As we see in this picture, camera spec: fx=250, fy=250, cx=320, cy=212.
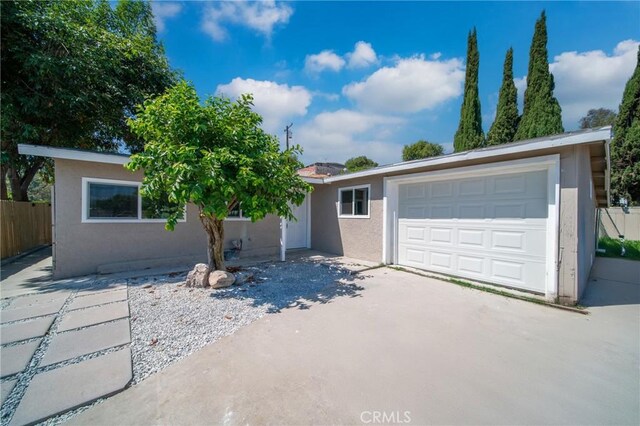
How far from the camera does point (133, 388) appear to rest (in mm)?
2189

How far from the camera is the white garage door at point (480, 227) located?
452 centimetres

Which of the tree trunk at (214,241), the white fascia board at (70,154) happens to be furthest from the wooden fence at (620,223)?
the white fascia board at (70,154)

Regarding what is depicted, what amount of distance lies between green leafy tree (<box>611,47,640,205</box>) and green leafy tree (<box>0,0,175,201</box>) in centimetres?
2215

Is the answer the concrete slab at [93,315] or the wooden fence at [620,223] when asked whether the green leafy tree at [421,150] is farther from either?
the concrete slab at [93,315]

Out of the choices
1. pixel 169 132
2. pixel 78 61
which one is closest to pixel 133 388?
pixel 169 132

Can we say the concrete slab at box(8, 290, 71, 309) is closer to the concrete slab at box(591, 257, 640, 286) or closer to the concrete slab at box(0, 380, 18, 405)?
the concrete slab at box(0, 380, 18, 405)

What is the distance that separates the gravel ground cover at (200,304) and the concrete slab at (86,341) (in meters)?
0.14

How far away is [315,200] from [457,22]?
688 centimetres

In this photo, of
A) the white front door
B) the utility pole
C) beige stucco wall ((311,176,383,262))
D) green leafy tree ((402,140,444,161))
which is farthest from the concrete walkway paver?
green leafy tree ((402,140,444,161))

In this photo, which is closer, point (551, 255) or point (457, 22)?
point (551, 255)

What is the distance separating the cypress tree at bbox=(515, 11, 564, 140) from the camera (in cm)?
1437

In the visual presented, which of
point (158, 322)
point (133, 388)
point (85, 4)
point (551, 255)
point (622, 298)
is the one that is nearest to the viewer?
point (133, 388)

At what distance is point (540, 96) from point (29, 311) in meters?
22.2

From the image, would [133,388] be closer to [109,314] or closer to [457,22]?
[109,314]
